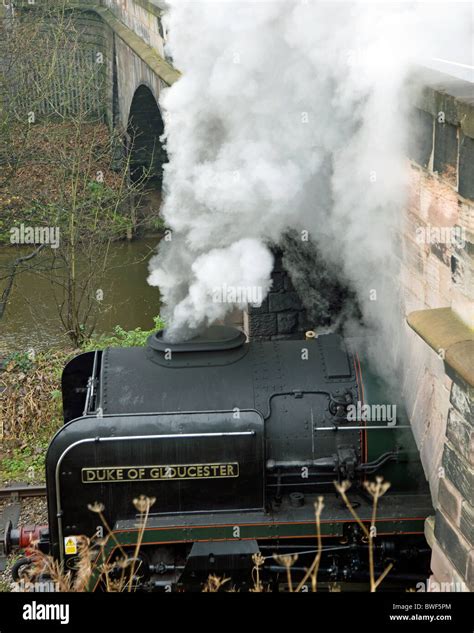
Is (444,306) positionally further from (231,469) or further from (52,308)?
(52,308)

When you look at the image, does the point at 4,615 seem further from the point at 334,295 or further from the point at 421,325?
the point at 334,295

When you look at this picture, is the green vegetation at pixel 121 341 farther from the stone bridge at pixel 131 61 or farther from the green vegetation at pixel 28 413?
the stone bridge at pixel 131 61

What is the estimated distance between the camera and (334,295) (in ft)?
31.6

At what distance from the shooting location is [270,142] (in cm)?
853

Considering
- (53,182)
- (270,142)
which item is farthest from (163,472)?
(53,182)

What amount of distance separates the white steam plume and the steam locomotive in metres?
0.70

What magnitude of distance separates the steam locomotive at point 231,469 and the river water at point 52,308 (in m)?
8.25

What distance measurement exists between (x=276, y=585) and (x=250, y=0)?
4.96m

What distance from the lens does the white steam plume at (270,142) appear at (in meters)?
8.09

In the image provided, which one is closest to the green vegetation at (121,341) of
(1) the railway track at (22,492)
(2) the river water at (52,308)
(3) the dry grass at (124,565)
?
→ (2) the river water at (52,308)

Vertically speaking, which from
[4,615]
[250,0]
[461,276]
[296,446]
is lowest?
[296,446]

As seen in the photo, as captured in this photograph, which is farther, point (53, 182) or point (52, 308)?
point (52, 308)

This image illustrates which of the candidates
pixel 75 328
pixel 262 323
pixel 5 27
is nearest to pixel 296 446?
pixel 262 323

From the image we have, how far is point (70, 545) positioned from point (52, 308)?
466 inches
